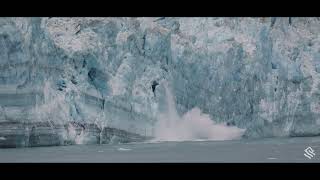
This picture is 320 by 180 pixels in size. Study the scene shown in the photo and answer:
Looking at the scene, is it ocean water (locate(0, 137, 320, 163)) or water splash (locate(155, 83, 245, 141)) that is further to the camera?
water splash (locate(155, 83, 245, 141))

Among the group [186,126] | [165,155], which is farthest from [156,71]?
[165,155]

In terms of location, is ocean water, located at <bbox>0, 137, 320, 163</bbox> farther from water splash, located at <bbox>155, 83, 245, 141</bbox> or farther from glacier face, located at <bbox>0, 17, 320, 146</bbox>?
glacier face, located at <bbox>0, 17, 320, 146</bbox>

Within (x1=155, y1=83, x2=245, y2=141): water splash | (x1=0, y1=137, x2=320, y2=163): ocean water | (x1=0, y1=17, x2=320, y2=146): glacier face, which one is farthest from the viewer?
(x1=155, y1=83, x2=245, y2=141): water splash

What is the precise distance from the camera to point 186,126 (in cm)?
852

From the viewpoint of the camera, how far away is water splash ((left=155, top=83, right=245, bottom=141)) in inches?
330

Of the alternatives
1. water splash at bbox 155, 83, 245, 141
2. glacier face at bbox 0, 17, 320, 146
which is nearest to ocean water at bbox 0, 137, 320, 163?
water splash at bbox 155, 83, 245, 141

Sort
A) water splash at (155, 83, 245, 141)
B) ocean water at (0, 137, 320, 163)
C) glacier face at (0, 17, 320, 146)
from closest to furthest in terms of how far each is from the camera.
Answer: ocean water at (0, 137, 320, 163)
glacier face at (0, 17, 320, 146)
water splash at (155, 83, 245, 141)

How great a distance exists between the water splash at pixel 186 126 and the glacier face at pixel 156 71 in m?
0.09

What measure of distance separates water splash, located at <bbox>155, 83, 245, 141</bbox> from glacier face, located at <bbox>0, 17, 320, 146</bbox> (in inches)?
3.7

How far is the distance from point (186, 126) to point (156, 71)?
1.01m

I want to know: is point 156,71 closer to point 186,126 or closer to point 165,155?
point 186,126

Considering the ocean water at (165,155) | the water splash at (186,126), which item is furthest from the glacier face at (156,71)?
the ocean water at (165,155)

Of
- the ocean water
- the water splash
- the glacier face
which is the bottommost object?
the ocean water
